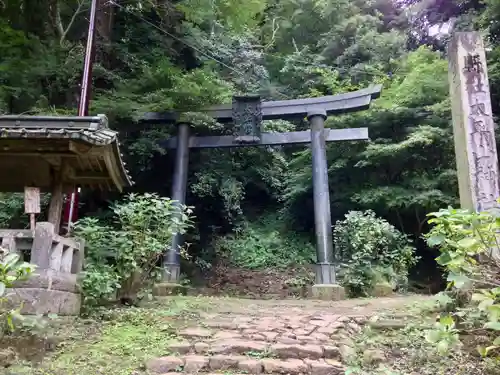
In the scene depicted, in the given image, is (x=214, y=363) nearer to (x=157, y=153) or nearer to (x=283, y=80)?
(x=157, y=153)

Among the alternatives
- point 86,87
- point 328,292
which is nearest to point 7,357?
point 86,87

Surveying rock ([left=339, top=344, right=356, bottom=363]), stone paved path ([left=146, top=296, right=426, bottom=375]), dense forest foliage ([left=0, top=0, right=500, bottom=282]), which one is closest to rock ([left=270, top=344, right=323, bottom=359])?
stone paved path ([left=146, top=296, right=426, bottom=375])

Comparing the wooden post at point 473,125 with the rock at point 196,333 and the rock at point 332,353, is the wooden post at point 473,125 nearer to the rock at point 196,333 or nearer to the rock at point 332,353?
→ the rock at point 332,353

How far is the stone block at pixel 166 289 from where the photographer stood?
948cm

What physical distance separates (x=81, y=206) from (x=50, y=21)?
5454 mm

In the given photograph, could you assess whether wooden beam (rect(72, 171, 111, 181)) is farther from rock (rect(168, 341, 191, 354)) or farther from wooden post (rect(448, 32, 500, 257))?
wooden post (rect(448, 32, 500, 257))

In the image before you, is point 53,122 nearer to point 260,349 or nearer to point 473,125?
point 260,349

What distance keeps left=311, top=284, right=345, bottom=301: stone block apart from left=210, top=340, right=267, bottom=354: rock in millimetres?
5313

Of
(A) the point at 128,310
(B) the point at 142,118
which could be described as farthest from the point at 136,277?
(B) the point at 142,118

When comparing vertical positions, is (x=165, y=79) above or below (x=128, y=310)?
above

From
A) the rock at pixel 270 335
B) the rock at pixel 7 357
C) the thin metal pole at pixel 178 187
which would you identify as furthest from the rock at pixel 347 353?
the thin metal pole at pixel 178 187

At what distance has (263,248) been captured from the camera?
47.0 feet

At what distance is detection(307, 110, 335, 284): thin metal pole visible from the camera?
1028cm

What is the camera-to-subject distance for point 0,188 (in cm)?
627
